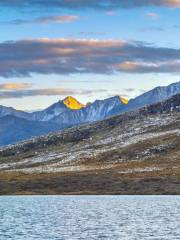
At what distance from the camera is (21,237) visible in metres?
71.5

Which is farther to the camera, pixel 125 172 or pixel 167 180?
pixel 125 172

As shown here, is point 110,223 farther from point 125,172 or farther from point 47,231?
point 125,172

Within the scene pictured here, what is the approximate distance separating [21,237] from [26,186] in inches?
4242

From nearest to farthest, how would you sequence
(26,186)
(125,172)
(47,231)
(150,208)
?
(47,231) < (150,208) < (26,186) < (125,172)

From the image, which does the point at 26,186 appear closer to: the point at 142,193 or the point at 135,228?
the point at 142,193

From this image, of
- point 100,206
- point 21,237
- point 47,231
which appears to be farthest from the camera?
point 100,206

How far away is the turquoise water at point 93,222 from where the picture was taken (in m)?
72.8

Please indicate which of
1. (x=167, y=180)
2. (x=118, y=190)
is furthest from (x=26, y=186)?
(x=167, y=180)

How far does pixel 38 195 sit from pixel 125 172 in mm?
35289

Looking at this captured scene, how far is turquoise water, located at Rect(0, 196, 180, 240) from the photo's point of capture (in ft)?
239

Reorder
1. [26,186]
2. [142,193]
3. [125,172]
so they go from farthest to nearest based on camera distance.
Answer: [125,172]
[26,186]
[142,193]

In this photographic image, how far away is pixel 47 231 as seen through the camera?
78.1 metres

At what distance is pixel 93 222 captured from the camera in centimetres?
8925

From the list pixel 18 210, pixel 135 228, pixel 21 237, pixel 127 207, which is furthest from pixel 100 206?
pixel 21 237
